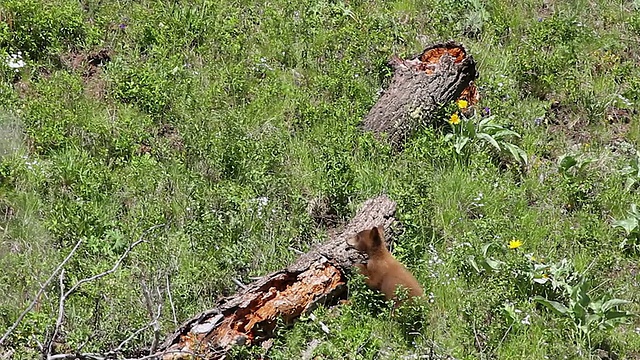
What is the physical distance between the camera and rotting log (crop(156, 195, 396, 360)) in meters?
4.32

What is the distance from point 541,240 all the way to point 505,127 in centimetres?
127

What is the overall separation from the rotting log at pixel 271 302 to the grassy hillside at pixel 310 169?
122 mm

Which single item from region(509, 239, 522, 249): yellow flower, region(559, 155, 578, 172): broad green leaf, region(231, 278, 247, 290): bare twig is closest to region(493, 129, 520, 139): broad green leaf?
region(559, 155, 578, 172): broad green leaf

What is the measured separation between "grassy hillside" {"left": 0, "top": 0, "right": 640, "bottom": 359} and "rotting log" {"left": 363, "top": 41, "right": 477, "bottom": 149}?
14 centimetres

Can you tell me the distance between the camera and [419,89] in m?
6.39

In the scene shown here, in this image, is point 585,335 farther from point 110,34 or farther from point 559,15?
point 110,34

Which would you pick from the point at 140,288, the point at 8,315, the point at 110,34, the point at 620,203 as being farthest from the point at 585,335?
the point at 110,34

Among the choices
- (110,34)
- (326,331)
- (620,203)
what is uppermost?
(110,34)

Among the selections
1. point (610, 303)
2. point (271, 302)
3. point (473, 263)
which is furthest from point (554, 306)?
point (271, 302)

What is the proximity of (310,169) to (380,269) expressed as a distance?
1.41 meters

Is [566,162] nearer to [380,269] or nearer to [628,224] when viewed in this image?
[628,224]

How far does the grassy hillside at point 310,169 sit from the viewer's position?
15.5ft

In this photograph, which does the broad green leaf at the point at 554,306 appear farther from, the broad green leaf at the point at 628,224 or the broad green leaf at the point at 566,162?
the broad green leaf at the point at 566,162

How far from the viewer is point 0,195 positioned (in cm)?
545
